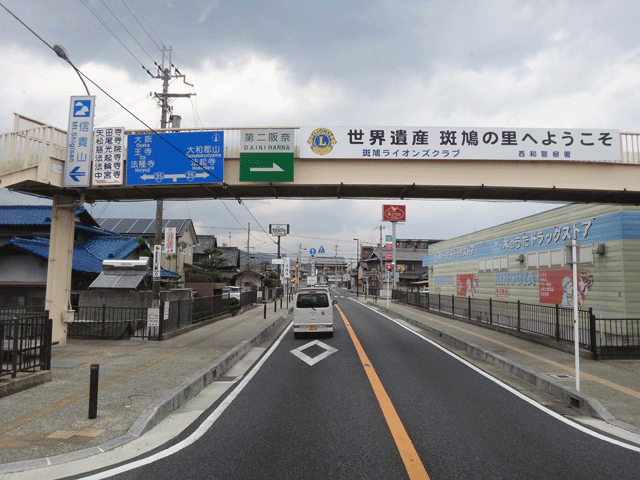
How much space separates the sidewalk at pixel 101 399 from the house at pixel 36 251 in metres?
9.41

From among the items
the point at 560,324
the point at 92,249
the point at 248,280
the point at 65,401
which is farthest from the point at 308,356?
the point at 248,280

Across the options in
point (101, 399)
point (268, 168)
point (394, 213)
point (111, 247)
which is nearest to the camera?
point (101, 399)

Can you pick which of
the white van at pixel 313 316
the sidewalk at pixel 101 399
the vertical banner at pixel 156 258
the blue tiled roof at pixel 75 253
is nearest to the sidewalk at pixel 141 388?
the sidewalk at pixel 101 399

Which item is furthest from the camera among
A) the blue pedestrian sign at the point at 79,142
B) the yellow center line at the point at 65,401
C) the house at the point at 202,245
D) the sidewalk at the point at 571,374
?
the house at the point at 202,245

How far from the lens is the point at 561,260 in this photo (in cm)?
2094

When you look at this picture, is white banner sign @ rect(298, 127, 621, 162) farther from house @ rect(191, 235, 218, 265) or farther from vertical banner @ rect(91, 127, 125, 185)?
house @ rect(191, 235, 218, 265)

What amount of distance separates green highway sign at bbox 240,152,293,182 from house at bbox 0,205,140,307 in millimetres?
12880

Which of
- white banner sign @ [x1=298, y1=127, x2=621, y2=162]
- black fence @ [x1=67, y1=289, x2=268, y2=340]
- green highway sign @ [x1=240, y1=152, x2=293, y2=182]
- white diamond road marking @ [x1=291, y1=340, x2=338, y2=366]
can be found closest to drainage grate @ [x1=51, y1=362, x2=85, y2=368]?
black fence @ [x1=67, y1=289, x2=268, y2=340]

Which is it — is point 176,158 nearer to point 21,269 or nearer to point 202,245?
point 21,269

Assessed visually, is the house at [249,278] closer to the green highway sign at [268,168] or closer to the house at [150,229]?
the house at [150,229]

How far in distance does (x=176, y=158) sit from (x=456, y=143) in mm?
9133

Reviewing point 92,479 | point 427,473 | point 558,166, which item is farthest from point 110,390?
point 558,166

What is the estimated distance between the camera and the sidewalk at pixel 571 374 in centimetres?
705

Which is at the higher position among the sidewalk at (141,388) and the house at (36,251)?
the house at (36,251)
